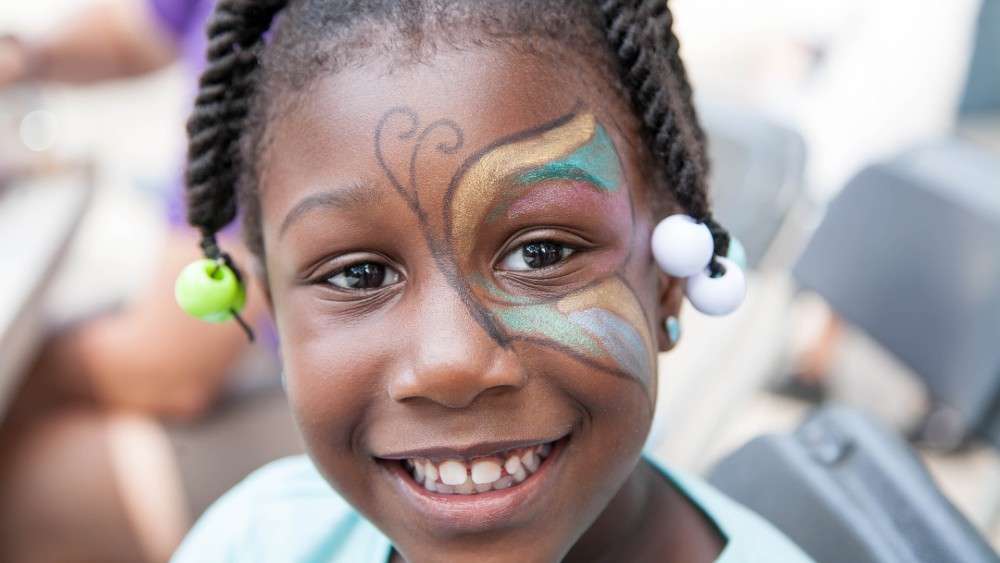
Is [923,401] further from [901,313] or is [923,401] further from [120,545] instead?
[120,545]

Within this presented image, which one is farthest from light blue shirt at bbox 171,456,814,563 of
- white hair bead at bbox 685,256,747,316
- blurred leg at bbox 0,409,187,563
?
blurred leg at bbox 0,409,187,563

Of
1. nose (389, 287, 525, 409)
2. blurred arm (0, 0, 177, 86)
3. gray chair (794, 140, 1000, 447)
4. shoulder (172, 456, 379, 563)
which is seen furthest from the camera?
blurred arm (0, 0, 177, 86)

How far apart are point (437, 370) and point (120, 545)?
1370 millimetres

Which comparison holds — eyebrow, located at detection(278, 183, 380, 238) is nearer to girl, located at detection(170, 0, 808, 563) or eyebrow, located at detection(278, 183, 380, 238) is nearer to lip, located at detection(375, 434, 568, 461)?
girl, located at detection(170, 0, 808, 563)

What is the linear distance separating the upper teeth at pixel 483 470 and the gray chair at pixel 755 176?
945 millimetres

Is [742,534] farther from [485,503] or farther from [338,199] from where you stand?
[338,199]

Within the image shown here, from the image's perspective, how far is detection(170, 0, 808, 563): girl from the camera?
86 centimetres

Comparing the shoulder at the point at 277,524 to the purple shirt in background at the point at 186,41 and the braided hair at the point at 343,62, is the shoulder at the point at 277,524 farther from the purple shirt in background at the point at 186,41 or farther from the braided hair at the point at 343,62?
the purple shirt in background at the point at 186,41

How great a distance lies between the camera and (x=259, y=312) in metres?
1.90

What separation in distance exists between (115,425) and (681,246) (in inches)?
54.8

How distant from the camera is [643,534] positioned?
3.57 feet

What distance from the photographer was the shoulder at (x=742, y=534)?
1060 millimetres

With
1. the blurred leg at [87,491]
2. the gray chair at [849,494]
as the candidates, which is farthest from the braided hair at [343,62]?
the blurred leg at [87,491]

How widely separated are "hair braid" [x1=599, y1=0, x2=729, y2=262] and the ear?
53 mm
